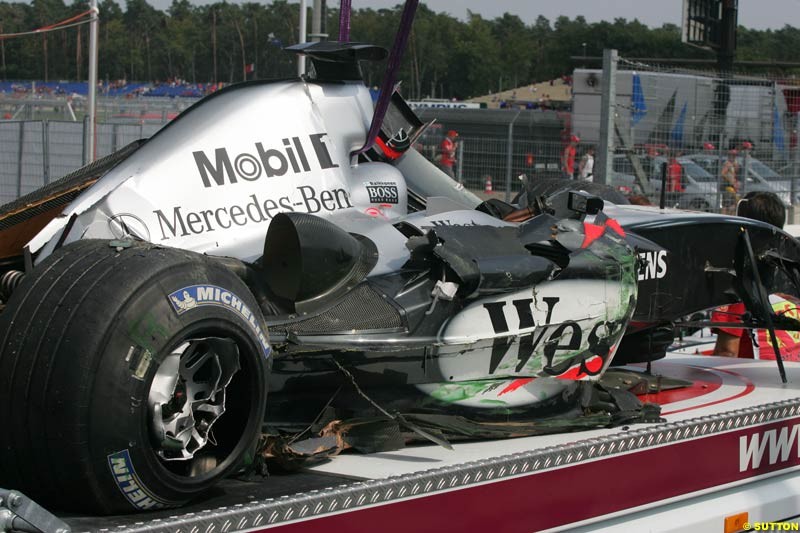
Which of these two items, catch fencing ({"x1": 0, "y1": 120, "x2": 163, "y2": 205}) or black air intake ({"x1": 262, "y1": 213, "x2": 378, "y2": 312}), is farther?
catch fencing ({"x1": 0, "y1": 120, "x2": 163, "y2": 205})

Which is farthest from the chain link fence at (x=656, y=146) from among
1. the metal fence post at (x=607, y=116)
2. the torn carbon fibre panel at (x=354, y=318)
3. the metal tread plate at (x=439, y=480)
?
the torn carbon fibre panel at (x=354, y=318)

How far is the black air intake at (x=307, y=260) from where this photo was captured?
350 cm

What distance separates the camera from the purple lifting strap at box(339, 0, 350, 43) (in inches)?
185

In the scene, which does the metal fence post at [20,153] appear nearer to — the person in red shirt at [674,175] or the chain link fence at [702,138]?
the chain link fence at [702,138]

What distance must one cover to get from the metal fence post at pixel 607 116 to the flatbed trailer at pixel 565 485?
604 centimetres

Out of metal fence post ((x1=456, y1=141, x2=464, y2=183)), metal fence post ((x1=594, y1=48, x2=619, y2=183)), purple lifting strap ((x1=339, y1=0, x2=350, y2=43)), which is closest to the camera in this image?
purple lifting strap ((x1=339, y1=0, x2=350, y2=43))

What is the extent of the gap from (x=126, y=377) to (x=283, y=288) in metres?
0.95

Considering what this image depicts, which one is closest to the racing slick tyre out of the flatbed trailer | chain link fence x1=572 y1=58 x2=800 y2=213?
the flatbed trailer

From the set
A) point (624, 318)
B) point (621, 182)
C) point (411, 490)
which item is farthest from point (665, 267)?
point (621, 182)

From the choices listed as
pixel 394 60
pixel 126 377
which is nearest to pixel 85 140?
pixel 394 60

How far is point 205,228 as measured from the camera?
3826mm

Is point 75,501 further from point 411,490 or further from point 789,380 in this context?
point 789,380

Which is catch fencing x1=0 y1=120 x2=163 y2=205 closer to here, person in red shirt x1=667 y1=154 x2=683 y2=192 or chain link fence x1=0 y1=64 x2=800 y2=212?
chain link fence x1=0 y1=64 x2=800 y2=212

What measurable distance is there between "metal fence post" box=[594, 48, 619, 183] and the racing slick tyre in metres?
8.06
